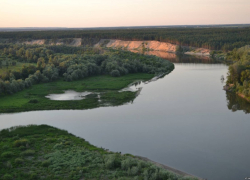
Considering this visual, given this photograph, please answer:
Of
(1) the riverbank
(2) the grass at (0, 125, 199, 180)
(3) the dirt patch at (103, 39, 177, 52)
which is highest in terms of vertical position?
(3) the dirt patch at (103, 39, 177, 52)

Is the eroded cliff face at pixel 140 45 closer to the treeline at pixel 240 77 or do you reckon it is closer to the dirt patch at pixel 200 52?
the dirt patch at pixel 200 52

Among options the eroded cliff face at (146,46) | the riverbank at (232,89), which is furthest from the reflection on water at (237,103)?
the eroded cliff face at (146,46)

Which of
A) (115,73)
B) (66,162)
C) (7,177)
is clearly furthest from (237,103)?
(7,177)

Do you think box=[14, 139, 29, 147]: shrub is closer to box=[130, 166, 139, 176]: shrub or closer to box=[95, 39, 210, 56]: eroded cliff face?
box=[130, 166, 139, 176]: shrub

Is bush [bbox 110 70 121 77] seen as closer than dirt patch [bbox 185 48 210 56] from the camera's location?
Yes

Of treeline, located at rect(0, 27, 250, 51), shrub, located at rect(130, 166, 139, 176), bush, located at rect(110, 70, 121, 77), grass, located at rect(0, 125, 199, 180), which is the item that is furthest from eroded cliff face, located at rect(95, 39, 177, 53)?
shrub, located at rect(130, 166, 139, 176)

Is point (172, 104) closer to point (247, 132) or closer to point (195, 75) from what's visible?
point (247, 132)

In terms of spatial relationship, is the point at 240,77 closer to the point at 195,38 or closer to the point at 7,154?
the point at 7,154

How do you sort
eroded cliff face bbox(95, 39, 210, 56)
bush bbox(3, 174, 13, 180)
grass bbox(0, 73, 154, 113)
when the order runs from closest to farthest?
1. bush bbox(3, 174, 13, 180)
2. grass bbox(0, 73, 154, 113)
3. eroded cliff face bbox(95, 39, 210, 56)
